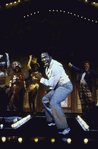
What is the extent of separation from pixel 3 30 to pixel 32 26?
4.12 feet

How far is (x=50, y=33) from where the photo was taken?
7.99m

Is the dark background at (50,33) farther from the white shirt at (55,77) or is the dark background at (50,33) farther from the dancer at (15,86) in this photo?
the white shirt at (55,77)

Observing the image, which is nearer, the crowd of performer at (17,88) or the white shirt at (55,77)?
the white shirt at (55,77)

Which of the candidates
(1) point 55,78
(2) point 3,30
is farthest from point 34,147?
(2) point 3,30

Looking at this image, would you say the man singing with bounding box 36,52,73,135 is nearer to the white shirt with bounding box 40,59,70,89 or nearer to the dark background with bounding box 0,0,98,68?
the white shirt with bounding box 40,59,70,89

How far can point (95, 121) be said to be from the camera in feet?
13.0

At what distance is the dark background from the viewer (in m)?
6.57

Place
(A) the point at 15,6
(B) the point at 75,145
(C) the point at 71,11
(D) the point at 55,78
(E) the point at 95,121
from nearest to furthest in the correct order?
(B) the point at 75,145 < (D) the point at 55,78 < (E) the point at 95,121 < (A) the point at 15,6 < (C) the point at 71,11

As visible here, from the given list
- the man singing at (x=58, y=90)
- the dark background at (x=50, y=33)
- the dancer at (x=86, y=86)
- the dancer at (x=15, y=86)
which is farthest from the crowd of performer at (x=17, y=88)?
the man singing at (x=58, y=90)

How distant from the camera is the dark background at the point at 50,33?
21.6ft

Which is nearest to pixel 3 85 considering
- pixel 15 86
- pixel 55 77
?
pixel 15 86

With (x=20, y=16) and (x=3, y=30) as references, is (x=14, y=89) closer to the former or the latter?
(x=3, y=30)

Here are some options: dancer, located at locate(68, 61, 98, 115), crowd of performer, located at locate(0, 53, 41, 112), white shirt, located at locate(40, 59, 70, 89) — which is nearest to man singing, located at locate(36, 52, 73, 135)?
white shirt, located at locate(40, 59, 70, 89)

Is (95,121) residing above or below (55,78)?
below
